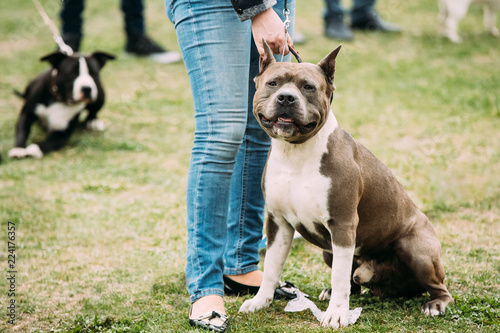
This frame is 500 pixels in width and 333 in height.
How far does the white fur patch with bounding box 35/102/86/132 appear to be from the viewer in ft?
20.3

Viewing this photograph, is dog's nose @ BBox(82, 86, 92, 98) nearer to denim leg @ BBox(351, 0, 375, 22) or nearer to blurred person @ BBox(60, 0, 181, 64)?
blurred person @ BBox(60, 0, 181, 64)

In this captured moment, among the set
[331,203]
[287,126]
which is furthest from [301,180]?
[287,126]

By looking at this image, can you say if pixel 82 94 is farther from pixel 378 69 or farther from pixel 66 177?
pixel 378 69

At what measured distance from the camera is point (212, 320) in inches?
105

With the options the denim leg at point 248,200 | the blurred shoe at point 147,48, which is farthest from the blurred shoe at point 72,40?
the denim leg at point 248,200

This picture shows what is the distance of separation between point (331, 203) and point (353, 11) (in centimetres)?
719

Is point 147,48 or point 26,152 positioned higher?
point 147,48

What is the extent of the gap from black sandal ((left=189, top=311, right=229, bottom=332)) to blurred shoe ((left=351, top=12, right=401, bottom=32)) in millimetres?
7439

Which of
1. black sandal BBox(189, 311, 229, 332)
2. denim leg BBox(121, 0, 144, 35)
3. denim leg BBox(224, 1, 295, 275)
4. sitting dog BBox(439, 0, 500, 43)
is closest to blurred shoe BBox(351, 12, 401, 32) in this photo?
sitting dog BBox(439, 0, 500, 43)

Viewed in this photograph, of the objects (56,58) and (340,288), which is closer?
(340,288)

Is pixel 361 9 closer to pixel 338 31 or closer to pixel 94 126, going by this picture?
pixel 338 31

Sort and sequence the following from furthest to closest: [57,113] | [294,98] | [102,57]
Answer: [102,57] < [57,113] < [294,98]

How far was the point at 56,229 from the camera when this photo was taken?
4.42m

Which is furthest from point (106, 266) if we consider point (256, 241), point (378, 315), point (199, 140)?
point (378, 315)
